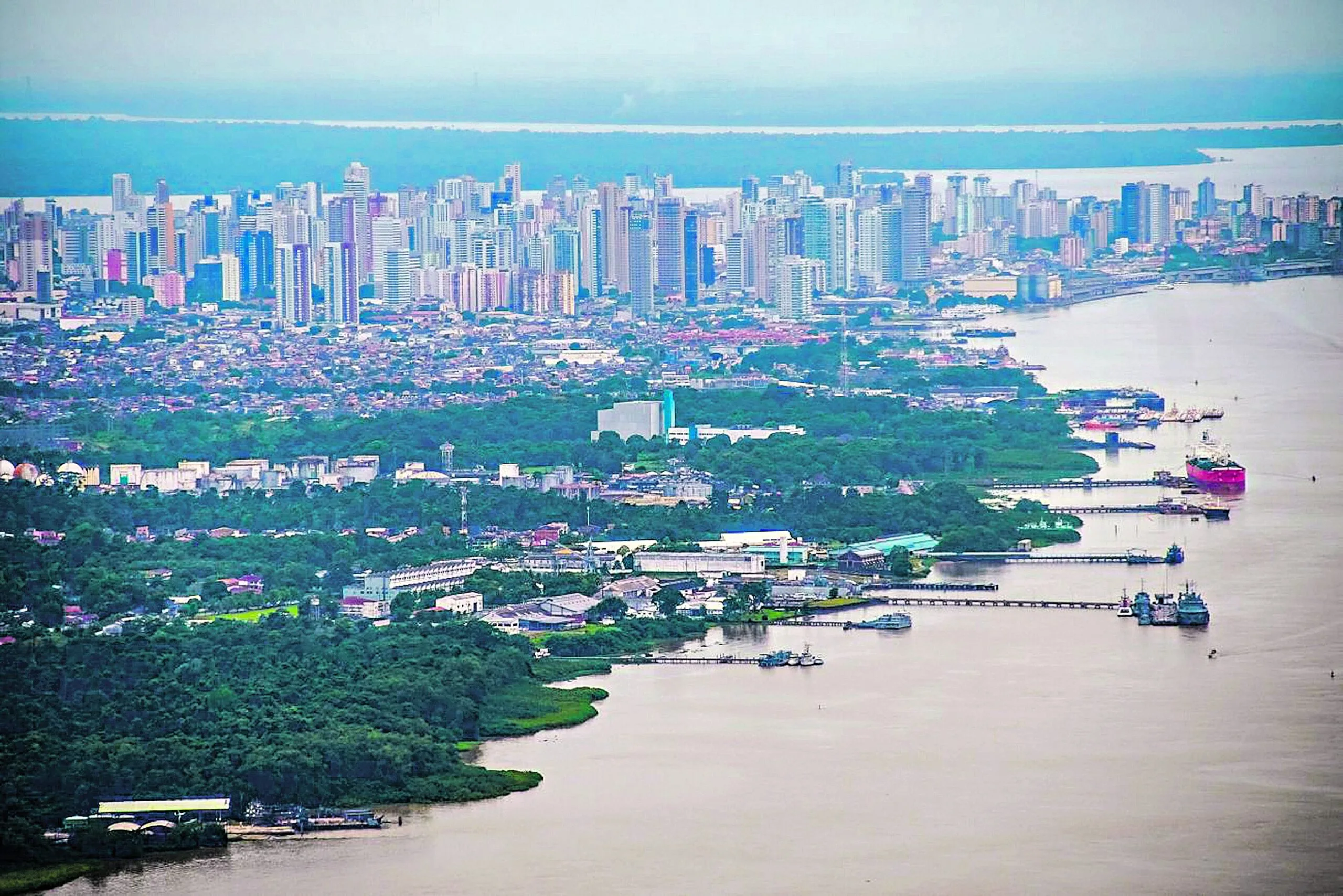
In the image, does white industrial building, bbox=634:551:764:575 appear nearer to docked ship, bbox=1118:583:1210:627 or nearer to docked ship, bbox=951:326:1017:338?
docked ship, bbox=1118:583:1210:627

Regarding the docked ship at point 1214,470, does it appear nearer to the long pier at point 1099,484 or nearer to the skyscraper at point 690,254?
the long pier at point 1099,484

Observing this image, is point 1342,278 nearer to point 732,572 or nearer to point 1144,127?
point 1144,127

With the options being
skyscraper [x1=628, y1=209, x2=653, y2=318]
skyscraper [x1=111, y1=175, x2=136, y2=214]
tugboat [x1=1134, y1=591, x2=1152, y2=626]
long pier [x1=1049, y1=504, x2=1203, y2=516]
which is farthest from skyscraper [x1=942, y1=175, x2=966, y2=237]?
tugboat [x1=1134, y1=591, x2=1152, y2=626]

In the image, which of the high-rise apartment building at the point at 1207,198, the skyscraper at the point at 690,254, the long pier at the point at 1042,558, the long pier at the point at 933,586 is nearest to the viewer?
the long pier at the point at 933,586

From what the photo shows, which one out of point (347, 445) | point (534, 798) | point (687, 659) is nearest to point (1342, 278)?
point (347, 445)

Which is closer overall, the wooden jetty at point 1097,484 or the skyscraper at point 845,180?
A: the wooden jetty at point 1097,484

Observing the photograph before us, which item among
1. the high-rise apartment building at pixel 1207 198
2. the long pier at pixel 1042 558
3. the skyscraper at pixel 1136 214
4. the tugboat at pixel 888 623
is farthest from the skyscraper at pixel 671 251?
the tugboat at pixel 888 623
